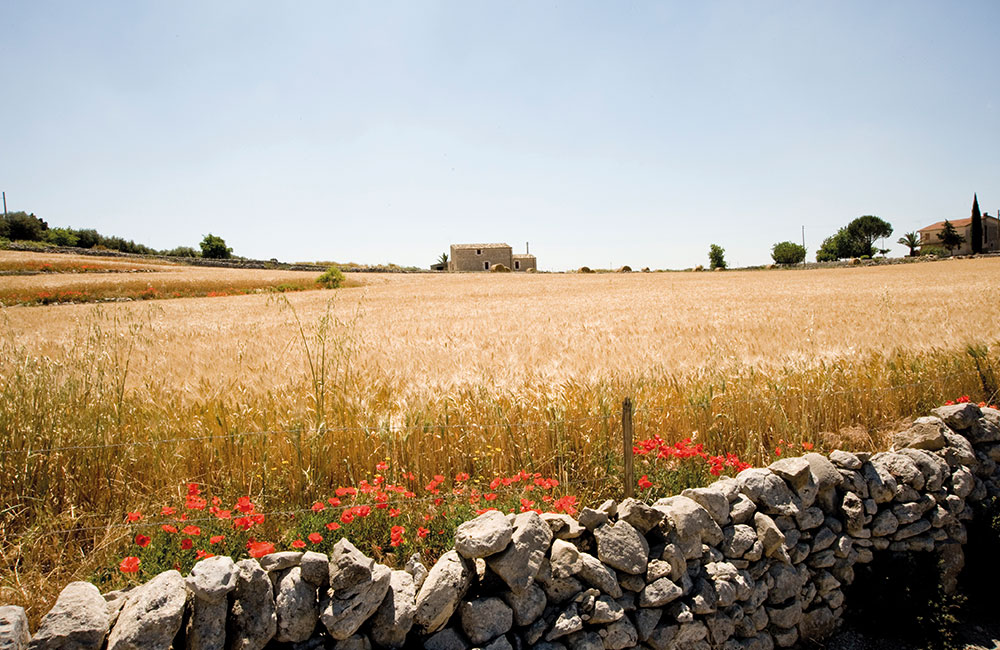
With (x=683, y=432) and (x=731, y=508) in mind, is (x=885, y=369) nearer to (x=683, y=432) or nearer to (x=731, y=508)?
(x=683, y=432)

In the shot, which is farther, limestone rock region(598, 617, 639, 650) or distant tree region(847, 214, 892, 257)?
distant tree region(847, 214, 892, 257)

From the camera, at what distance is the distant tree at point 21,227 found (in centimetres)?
6088

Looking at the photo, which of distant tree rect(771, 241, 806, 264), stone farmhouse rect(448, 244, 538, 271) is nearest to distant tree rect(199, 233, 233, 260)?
stone farmhouse rect(448, 244, 538, 271)

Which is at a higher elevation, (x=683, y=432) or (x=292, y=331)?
(x=292, y=331)

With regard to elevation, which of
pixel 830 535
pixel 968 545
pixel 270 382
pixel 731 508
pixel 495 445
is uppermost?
pixel 270 382

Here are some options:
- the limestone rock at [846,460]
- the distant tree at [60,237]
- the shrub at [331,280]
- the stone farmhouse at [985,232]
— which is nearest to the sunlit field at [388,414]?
the limestone rock at [846,460]

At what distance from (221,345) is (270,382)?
4605 mm

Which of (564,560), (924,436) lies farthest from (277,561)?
(924,436)

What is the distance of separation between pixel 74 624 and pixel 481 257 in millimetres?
85489

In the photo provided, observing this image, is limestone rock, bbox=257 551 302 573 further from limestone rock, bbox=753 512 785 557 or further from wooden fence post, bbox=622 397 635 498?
limestone rock, bbox=753 512 785 557

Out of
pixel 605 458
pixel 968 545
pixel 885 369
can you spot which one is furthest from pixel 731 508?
pixel 885 369

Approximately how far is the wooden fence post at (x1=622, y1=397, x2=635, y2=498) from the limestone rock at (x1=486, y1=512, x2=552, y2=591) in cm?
104

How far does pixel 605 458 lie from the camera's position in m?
4.50

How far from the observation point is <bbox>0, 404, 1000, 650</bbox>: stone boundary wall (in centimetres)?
247
